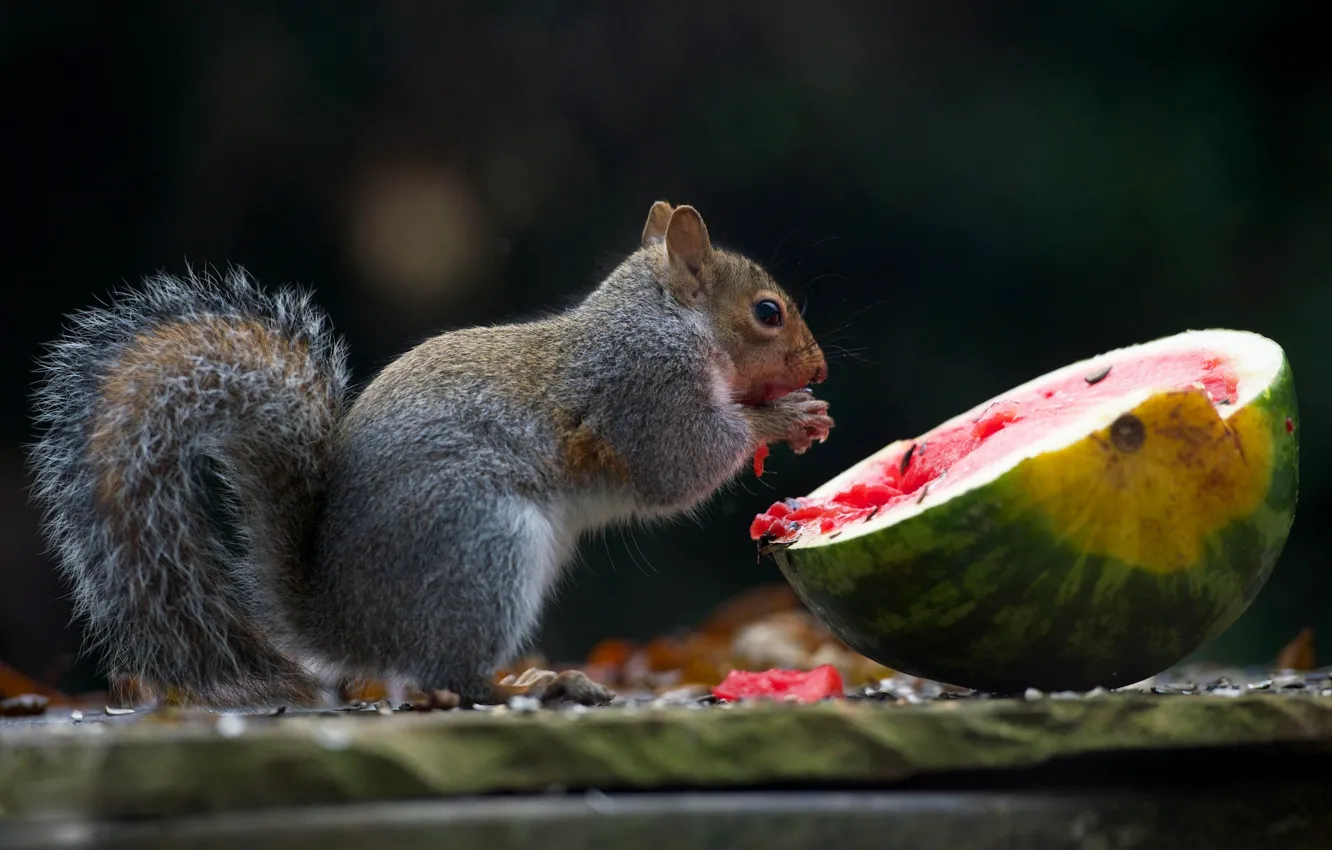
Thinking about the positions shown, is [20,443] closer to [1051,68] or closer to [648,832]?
[648,832]

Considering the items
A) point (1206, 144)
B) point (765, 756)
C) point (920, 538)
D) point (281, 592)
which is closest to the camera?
point (765, 756)

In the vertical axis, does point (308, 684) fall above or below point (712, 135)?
below

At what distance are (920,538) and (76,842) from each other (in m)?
0.78

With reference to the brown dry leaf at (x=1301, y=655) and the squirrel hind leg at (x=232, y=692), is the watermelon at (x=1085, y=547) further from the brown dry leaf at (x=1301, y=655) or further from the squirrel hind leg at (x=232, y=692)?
the brown dry leaf at (x=1301, y=655)

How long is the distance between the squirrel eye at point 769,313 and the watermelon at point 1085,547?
0.61 metres

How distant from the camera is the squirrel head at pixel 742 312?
190 centimetres

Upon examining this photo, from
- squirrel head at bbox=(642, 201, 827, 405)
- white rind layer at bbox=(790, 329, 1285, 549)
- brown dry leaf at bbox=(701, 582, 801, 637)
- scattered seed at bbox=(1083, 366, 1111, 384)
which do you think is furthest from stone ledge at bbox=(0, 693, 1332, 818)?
brown dry leaf at bbox=(701, 582, 801, 637)

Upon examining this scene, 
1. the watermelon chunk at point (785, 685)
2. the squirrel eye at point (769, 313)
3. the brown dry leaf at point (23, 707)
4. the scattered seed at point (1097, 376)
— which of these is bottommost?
the brown dry leaf at point (23, 707)

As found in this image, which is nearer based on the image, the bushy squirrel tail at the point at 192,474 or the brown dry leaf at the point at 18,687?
the bushy squirrel tail at the point at 192,474

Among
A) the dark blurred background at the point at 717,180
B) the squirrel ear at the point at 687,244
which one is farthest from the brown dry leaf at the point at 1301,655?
the squirrel ear at the point at 687,244

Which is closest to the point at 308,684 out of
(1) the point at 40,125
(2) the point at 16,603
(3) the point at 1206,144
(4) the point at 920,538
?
(4) the point at 920,538

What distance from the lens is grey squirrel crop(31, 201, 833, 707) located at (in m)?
1.36

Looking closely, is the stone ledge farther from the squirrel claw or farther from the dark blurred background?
the dark blurred background

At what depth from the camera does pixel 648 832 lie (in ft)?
2.99
